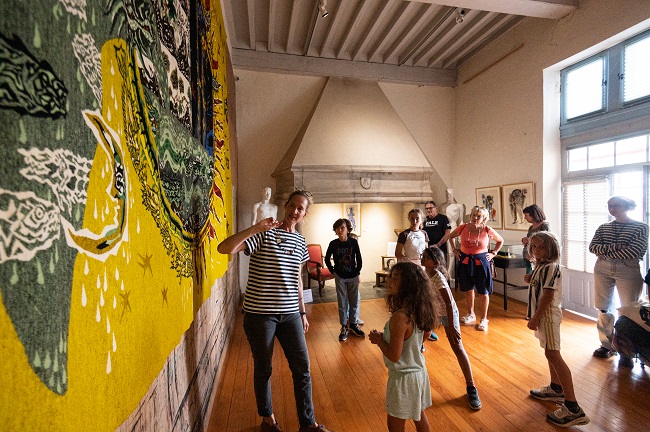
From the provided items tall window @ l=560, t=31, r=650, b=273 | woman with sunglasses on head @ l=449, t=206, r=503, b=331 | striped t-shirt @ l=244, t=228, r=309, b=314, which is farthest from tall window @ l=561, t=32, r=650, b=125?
striped t-shirt @ l=244, t=228, r=309, b=314

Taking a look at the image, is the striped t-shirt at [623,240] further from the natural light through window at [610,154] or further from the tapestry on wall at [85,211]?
the tapestry on wall at [85,211]

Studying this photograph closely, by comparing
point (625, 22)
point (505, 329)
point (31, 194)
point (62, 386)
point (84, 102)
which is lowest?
point (505, 329)

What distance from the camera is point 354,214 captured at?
24.8 feet

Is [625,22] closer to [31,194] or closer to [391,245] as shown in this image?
[391,245]

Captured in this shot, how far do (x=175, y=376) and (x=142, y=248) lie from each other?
33.6 inches

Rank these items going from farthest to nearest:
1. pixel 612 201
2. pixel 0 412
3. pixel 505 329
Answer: pixel 505 329 → pixel 612 201 → pixel 0 412

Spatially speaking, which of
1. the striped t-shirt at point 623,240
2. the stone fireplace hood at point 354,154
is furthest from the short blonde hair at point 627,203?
the stone fireplace hood at point 354,154

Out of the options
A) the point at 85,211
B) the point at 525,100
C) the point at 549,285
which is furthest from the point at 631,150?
the point at 85,211

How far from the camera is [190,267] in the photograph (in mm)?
1836

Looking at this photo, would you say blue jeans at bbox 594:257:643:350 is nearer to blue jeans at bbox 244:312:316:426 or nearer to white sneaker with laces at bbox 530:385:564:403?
white sneaker with laces at bbox 530:385:564:403

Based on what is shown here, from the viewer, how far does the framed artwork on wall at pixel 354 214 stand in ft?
24.5

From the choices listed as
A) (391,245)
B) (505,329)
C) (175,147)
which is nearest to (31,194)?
(175,147)

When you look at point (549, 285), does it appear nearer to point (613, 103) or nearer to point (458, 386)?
point (458, 386)

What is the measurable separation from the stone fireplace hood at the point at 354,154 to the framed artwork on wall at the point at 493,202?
1087mm
